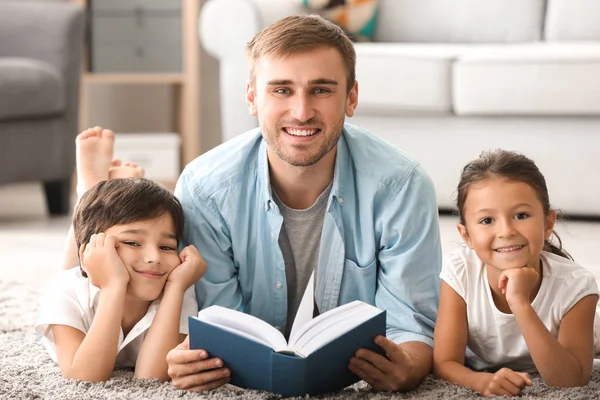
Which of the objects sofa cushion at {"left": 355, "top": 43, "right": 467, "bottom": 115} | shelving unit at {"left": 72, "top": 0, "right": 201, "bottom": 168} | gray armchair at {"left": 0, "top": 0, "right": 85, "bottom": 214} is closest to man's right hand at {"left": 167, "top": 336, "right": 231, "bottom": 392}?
sofa cushion at {"left": 355, "top": 43, "right": 467, "bottom": 115}

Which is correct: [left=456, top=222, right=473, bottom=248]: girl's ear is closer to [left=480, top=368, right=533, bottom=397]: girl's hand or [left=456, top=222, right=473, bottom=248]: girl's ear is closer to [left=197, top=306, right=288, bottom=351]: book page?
[left=480, top=368, right=533, bottom=397]: girl's hand

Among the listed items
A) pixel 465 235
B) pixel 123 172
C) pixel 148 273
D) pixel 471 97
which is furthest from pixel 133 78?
pixel 465 235

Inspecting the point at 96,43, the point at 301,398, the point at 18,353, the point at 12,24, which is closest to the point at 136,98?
the point at 96,43

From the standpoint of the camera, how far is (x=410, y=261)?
5.19 ft

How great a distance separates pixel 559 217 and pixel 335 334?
486mm

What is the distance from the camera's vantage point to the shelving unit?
13.0 feet

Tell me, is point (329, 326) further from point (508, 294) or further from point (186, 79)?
point (186, 79)

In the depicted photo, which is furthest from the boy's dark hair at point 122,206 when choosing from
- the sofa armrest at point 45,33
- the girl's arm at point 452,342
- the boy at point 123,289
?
the sofa armrest at point 45,33

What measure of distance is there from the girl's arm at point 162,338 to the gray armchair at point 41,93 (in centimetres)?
164

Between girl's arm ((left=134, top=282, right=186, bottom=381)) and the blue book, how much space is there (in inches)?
5.2

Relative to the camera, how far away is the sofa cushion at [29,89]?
9.68ft

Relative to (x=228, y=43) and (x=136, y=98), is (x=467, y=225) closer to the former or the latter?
(x=228, y=43)

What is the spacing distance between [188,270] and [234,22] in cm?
174

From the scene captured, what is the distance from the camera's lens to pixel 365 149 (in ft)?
5.49
